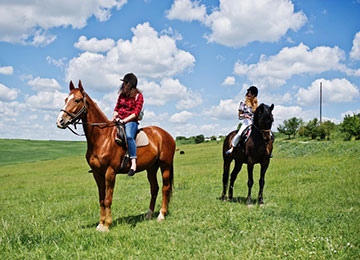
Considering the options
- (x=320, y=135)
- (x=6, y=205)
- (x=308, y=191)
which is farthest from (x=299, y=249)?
(x=320, y=135)

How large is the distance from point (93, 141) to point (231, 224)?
350cm

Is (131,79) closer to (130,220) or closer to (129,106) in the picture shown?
(129,106)

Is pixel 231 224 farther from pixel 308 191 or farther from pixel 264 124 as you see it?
pixel 308 191

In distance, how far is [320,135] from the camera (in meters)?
50.3

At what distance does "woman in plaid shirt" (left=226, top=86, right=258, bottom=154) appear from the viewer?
8633 millimetres

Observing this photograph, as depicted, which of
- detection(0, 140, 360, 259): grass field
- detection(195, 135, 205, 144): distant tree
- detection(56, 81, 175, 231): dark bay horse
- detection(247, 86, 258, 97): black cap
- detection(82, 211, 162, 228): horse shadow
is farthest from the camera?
detection(195, 135, 205, 144): distant tree

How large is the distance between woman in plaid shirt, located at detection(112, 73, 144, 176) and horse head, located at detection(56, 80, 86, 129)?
0.84 metres

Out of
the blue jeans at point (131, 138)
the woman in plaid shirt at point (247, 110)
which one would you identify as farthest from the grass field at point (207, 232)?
the woman in plaid shirt at point (247, 110)

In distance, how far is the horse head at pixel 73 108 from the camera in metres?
5.50

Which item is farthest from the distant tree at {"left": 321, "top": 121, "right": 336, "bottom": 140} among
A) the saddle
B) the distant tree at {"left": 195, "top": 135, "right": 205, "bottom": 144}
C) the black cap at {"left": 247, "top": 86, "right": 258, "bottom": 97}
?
the saddle

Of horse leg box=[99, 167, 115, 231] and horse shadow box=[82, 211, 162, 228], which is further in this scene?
horse shadow box=[82, 211, 162, 228]

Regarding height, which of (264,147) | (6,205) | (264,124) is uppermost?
(264,124)

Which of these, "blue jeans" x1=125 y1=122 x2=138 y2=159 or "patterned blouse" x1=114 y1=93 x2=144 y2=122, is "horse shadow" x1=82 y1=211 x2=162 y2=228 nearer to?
"blue jeans" x1=125 y1=122 x2=138 y2=159

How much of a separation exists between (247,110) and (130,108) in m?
4.08
